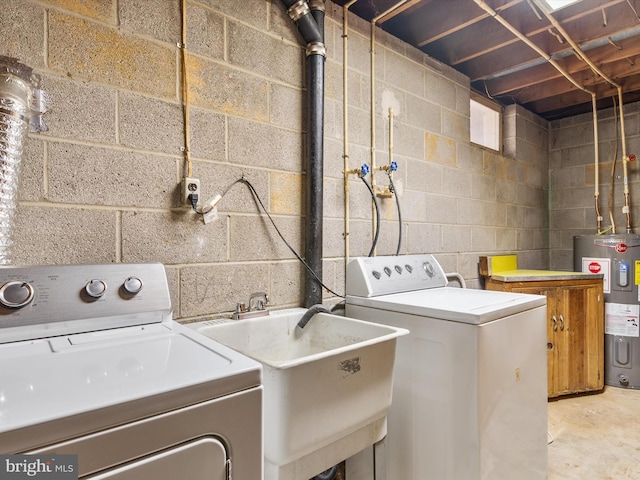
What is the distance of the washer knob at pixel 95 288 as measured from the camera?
3.25 feet

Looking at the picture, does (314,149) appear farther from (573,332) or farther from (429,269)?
(573,332)

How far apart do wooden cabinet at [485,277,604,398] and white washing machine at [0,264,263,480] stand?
7.79ft

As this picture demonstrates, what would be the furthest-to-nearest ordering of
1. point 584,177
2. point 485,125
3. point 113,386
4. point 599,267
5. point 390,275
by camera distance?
point 584,177
point 485,125
point 599,267
point 390,275
point 113,386

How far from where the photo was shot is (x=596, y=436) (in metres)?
2.26

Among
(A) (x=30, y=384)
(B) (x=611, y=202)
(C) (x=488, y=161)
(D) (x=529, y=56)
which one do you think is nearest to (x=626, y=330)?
(B) (x=611, y=202)

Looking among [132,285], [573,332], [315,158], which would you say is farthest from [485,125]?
[132,285]

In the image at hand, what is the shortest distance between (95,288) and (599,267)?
3495mm

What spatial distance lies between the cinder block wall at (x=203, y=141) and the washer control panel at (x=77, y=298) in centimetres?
20

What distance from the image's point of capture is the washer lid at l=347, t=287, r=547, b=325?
1.34m

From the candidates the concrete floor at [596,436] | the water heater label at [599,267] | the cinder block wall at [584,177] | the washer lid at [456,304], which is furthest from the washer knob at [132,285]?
the cinder block wall at [584,177]

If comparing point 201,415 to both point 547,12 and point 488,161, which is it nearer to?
point 547,12

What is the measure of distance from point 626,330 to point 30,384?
12.0 ft

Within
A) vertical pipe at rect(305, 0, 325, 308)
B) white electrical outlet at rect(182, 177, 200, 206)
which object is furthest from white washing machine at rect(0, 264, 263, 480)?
vertical pipe at rect(305, 0, 325, 308)

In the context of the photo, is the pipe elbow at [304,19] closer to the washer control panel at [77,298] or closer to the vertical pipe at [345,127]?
the vertical pipe at [345,127]
